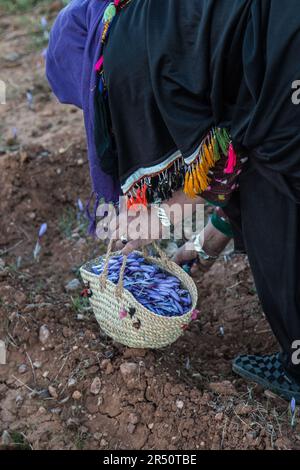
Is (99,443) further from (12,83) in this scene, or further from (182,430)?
(12,83)

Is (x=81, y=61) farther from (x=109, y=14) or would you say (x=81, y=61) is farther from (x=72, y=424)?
(x=72, y=424)

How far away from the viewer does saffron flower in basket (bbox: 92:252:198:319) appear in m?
2.57

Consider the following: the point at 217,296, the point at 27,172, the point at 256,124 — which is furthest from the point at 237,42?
the point at 27,172

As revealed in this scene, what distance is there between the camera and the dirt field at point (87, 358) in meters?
2.40

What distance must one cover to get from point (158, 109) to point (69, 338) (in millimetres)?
1094

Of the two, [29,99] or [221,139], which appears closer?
[221,139]

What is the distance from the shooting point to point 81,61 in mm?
2271

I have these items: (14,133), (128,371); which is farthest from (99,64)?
(14,133)

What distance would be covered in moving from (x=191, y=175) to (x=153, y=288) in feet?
1.97

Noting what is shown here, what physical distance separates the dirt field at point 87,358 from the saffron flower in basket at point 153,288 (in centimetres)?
22

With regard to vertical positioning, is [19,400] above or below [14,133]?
above

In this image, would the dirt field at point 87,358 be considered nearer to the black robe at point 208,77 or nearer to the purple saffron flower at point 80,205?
the purple saffron flower at point 80,205

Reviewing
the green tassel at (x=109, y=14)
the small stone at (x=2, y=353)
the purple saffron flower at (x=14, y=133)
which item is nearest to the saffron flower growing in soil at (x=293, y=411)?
the small stone at (x=2, y=353)
